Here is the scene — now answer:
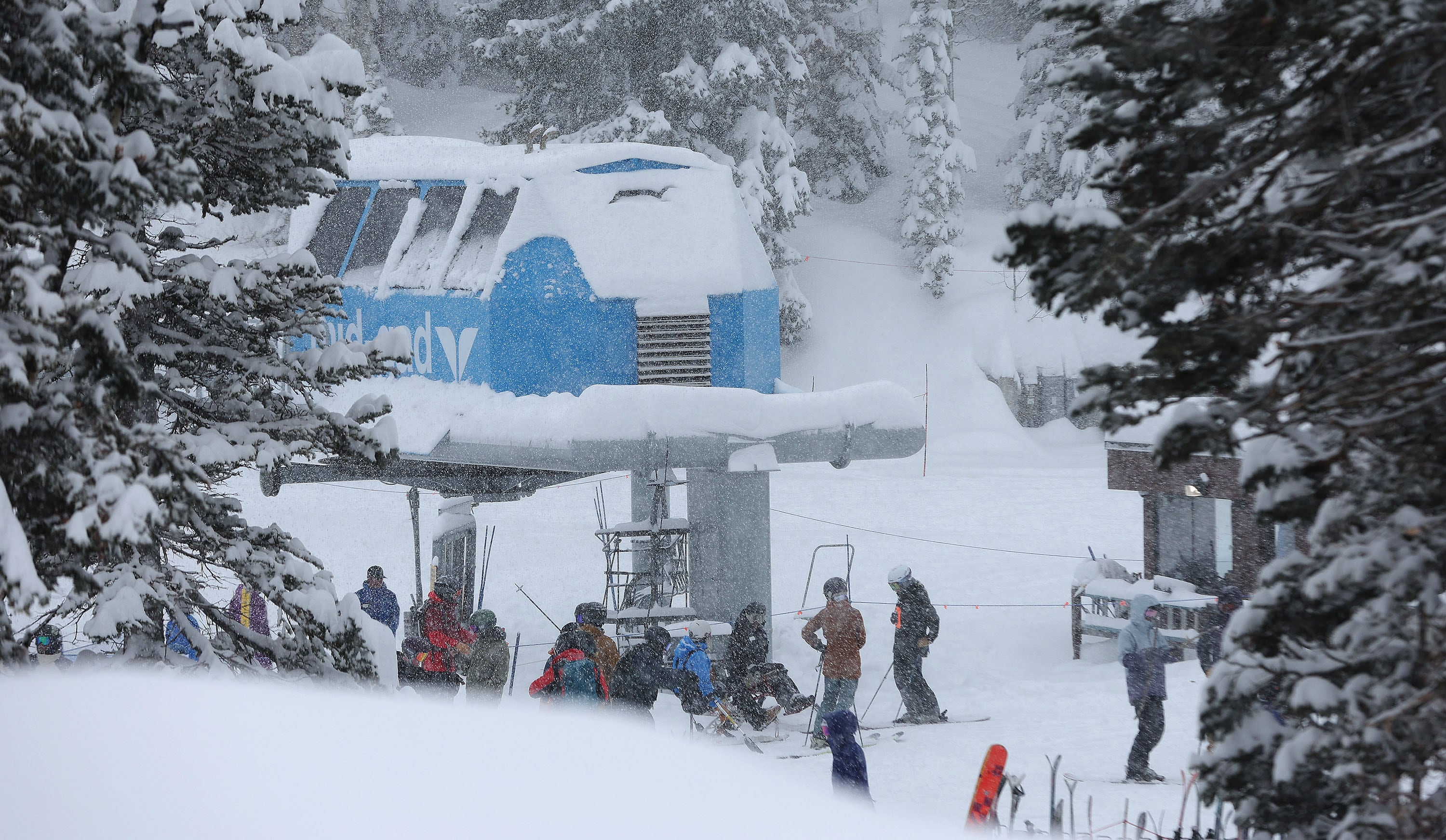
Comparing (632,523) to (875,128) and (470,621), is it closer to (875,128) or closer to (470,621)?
(470,621)

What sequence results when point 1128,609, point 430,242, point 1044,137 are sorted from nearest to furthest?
point 430,242
point 1128,609
point 1044,137

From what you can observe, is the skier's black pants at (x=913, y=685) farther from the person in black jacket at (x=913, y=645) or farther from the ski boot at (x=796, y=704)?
the ski boot at (x=796, y=704)

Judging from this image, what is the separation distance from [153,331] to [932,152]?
28629 millimetres

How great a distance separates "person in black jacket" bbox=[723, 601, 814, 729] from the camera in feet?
40.3

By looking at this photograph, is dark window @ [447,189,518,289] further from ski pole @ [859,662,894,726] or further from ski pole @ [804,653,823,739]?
ski pole @ [859,662,894,726]

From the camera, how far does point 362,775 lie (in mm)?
3023

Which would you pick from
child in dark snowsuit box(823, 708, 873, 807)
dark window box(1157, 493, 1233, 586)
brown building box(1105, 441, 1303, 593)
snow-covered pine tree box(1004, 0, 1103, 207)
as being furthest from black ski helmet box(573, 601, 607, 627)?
snow-covered pine tree box(1004, 0, 1103, 207)

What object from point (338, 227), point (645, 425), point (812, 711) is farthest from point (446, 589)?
point (338, 227)

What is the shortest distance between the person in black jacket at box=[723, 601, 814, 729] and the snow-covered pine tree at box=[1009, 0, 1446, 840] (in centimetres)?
841

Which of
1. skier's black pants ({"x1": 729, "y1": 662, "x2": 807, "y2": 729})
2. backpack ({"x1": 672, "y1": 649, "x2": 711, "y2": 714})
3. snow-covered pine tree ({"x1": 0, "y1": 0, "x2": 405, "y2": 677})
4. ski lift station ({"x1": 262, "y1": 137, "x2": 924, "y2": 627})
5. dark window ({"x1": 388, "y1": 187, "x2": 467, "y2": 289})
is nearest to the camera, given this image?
snow-covered pine tree ({"x1": 0, "y1": 0, "x2": 405, "y2": 677})

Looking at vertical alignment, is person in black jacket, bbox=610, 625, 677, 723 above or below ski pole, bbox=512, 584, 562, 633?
above

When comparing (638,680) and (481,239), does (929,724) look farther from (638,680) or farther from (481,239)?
(481,239)

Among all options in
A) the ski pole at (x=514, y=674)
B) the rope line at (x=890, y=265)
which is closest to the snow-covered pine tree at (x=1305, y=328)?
the ski pole at (x=514, y=674)

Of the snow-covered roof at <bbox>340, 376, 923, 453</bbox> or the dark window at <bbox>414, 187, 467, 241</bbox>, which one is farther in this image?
the dark window at <bbox>414, 187, 467, 241</bbox>
